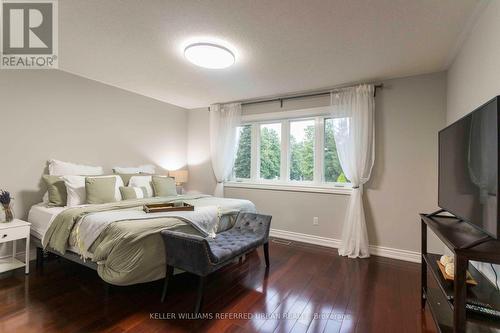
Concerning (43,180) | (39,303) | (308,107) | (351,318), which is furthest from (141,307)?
(308,107)

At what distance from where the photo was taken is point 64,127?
3252 mm

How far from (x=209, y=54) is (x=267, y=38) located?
601mm

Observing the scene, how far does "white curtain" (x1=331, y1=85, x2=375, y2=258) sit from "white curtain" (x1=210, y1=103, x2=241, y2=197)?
1.87 meters

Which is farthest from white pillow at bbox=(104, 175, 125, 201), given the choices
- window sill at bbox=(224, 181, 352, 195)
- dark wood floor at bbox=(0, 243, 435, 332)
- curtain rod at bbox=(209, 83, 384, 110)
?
curtain rod at bbox=(209, 83, 384, 110)

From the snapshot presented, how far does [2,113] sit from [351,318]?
4.02 metres

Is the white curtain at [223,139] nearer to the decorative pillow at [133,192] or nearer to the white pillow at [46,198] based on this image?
the decorative pillow at [133,192]

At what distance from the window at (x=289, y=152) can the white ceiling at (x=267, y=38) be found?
0.79m

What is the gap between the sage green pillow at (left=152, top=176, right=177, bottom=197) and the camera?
3625mm

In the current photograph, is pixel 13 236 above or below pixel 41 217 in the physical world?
below

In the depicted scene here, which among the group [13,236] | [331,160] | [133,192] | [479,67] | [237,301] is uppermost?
[479,67]

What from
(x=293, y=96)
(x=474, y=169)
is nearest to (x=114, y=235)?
(x=474, y=169)

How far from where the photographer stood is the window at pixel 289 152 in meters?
3.87

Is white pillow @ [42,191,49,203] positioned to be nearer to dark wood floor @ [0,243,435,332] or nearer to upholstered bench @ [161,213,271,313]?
dark wood floor @ [0,243,435,332]

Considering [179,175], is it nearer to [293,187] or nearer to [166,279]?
[293,187]
